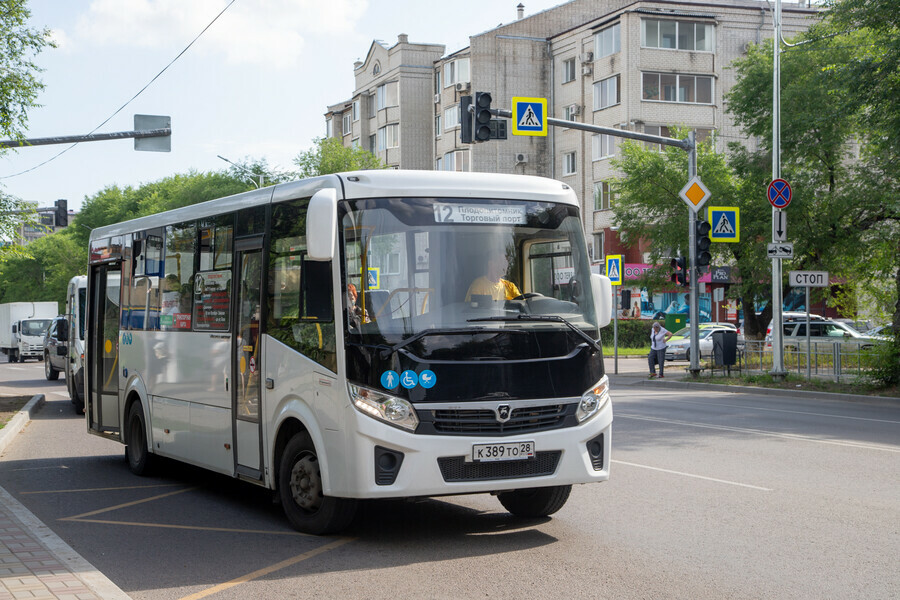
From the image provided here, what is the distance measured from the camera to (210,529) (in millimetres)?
8484

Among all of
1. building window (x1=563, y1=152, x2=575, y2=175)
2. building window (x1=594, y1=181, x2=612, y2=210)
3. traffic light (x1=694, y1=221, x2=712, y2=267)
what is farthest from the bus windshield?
building window (x1=563, y1=152, x2=575, y2=175)

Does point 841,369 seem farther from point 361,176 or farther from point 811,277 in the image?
point 361,176

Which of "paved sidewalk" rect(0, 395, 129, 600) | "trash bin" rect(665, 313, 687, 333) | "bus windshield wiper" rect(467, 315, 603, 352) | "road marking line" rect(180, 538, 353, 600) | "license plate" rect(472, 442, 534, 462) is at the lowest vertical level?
"road marking line" rect(180, 538, 353, 600)

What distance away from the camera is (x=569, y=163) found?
6131 centimetres

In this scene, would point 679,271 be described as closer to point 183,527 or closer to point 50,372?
point 50,372

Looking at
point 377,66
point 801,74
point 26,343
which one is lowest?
point 26,343

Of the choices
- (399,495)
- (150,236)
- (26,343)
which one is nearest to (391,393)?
(399,495)

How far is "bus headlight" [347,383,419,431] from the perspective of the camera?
7.36 meters

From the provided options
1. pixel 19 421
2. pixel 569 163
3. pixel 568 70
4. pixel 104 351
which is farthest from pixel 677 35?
pixel 104 351

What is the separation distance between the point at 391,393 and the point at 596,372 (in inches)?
63.1

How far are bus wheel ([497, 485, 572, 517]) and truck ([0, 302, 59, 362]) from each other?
48485 millimetres

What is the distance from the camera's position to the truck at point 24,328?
5509 centimetres

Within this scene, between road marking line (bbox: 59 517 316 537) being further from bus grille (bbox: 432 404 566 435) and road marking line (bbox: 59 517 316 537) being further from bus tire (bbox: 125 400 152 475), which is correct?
bus tire (bbox: 125 400 152 475)

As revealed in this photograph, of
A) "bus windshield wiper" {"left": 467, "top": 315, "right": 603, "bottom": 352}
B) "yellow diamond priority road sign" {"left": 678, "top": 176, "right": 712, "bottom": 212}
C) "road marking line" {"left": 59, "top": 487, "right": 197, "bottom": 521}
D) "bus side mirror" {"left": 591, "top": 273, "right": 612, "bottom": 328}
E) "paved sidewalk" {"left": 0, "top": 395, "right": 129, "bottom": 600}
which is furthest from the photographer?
"yellow diamond priority road sign" {"left": 678, "top": 176, "right": 712, "bottom": 212}
